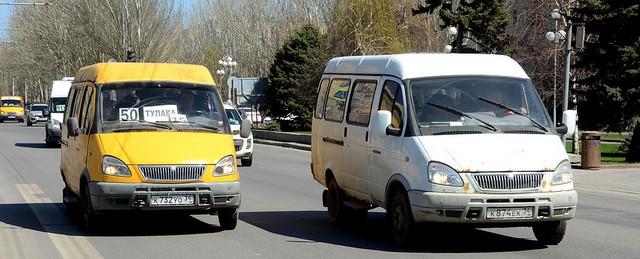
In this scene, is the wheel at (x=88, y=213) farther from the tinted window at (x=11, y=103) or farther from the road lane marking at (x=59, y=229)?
the tinted window at (x=11, y=103)

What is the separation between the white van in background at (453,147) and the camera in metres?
9.74

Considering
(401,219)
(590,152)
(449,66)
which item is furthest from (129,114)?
(590,152)

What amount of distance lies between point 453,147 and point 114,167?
3.94 meters

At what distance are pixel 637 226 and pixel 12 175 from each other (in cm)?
1440

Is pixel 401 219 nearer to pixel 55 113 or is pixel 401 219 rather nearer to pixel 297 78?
pixel 55 113

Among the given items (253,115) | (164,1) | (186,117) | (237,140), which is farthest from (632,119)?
(164,1)

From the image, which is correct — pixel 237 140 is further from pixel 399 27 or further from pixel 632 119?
pixel 399 27

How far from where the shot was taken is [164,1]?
79.6m

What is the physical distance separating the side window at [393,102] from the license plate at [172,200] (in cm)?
243

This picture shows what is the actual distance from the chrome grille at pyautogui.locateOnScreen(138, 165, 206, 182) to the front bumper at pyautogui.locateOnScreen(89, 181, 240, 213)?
8 cm

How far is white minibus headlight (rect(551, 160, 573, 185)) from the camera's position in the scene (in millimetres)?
9992

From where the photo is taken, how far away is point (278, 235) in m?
11.7

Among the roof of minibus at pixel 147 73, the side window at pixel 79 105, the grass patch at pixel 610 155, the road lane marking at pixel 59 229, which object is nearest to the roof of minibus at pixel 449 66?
the roof of minibus at pixel 147 73

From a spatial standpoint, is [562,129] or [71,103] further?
[71,103]
